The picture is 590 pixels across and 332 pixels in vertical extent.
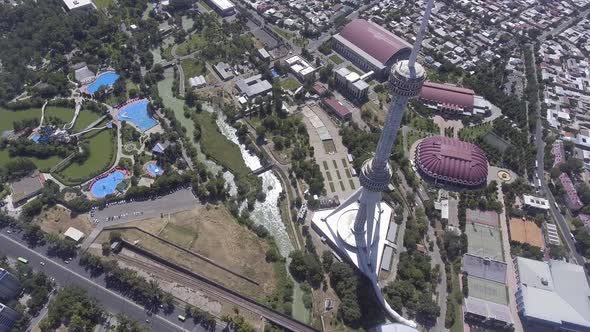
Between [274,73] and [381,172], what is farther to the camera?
[274,73]

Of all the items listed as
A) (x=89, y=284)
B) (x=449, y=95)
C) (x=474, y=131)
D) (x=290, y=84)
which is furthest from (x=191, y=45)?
(x=474, y=131)

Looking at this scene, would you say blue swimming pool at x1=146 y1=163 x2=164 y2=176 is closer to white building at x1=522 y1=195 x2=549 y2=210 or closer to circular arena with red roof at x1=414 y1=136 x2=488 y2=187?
circular arena with red roof at x1=414 y1=136 x2=488 y2=187

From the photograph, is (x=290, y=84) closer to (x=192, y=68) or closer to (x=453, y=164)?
(x=192, y=68)

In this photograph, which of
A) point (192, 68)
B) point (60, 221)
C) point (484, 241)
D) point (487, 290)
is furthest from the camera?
point (192, 68)

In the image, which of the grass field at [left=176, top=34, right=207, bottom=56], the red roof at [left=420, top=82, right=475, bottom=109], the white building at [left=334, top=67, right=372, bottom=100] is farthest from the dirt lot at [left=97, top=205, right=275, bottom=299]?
the red roof at [left=420, top=82, right=475, bottom=109]

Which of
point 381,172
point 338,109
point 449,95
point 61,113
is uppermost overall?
point 381,172

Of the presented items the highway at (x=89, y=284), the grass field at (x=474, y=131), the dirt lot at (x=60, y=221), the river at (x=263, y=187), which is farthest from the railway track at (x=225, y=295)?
the grass field at (x=474, y=131)
